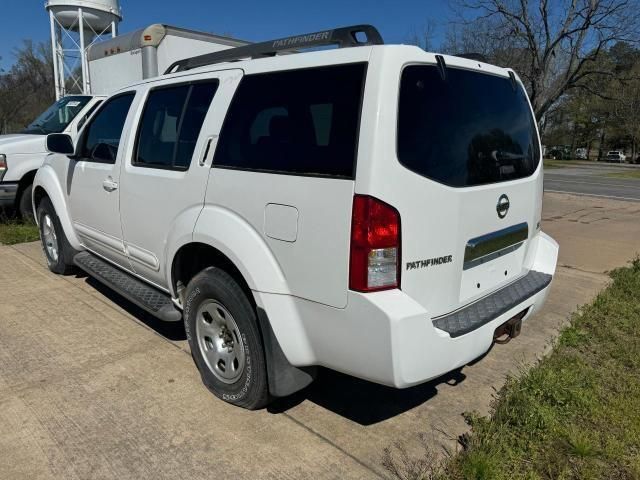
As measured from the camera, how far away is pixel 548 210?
39.9 ft

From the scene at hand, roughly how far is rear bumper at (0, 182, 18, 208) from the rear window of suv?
22.6 feet

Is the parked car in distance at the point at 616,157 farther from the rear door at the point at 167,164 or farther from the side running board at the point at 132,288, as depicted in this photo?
the rear door at the point at 167,164

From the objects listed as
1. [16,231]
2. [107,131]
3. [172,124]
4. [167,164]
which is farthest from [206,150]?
[16,231]

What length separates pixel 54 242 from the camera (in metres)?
5.36

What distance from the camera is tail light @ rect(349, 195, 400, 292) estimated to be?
7.22ft

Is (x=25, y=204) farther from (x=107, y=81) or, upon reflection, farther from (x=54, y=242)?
(x=54, y=242)

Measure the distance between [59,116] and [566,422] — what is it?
25.8 feet

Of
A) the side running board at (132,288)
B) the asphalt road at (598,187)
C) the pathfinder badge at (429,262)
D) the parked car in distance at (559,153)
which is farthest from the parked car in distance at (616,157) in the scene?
the pathfinder badge at (429,262)

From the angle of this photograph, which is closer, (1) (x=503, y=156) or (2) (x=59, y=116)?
(1) (x=503, y=156)

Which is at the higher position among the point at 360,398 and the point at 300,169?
the point at 300,169

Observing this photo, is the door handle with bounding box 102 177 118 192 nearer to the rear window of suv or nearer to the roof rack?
the roof rack

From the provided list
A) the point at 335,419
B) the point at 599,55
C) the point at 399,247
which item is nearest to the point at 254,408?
the point at 335,419

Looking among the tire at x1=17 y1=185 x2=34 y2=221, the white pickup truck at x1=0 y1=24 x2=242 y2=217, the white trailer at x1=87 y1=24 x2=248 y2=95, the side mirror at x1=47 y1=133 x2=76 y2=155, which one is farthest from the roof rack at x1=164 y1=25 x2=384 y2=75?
the tire at x1=17 y1=185 x2=34 y2=221

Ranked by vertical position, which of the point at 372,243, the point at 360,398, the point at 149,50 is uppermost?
the point at 149,50
